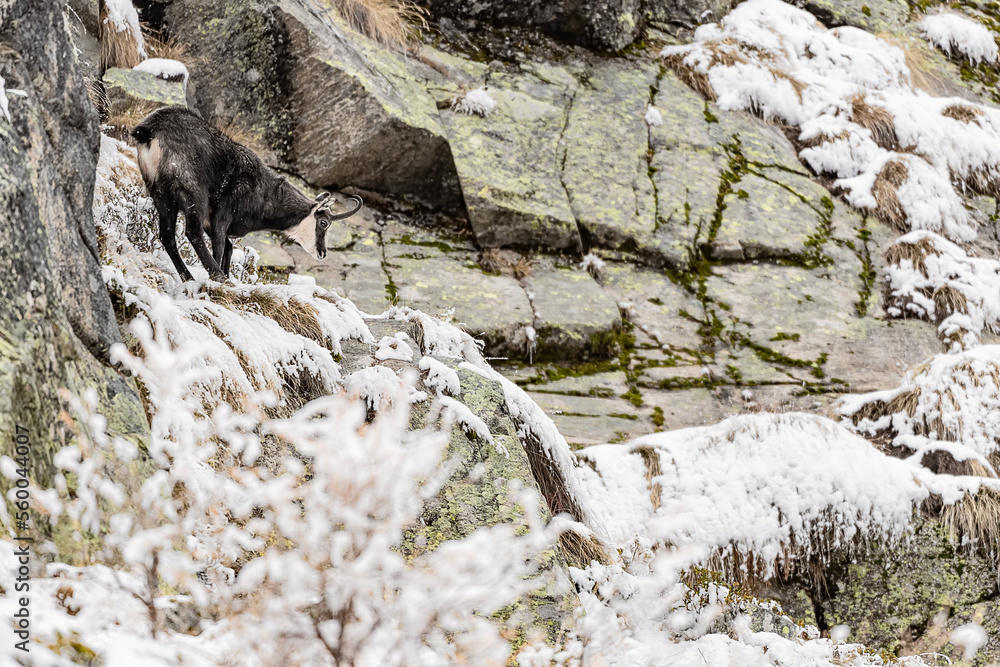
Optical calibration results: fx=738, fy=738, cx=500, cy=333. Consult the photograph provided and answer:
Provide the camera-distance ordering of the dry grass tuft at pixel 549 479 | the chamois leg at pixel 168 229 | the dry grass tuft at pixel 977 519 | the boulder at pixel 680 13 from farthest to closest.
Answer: the boulder at pixel 680 13 → the dry grass tuft at pixel 977 519 → the dry grass tuft at pixel 549 479 → the chamois leg at pixel 168 229

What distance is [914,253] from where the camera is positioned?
30.6 feet

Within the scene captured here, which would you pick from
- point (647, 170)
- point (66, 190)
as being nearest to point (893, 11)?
point (647, 170)

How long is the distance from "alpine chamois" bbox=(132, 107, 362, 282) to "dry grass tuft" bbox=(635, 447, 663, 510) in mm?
3523

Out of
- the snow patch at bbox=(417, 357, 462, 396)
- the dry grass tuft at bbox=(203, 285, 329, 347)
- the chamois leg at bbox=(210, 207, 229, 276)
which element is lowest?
the snow patch at bbox=(417, 357, 462, 396)

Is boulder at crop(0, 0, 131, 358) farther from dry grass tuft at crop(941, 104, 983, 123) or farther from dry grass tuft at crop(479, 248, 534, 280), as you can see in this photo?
dry grass tuft at crop(941, 104, 983, 123)

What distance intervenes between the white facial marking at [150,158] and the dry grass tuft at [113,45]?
3.22 m

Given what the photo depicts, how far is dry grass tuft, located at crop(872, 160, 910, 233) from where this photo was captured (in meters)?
9.93

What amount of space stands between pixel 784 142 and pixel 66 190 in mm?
10042

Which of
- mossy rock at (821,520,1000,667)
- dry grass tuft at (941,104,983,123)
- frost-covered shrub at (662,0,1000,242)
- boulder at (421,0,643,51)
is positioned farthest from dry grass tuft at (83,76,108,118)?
dry grass tuft at (941,104,983,123)

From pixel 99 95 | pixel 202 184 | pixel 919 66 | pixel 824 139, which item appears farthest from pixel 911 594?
pixel 919 66

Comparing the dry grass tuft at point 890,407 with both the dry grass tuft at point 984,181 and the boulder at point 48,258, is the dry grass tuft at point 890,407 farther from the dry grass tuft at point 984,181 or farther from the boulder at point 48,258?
the boulder at point 48,258

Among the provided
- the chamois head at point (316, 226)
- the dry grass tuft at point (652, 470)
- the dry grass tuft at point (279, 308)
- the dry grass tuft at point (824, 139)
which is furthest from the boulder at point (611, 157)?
the dry grass tuft at point (279, 308)

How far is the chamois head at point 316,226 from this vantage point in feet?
20.1

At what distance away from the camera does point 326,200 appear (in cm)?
617
